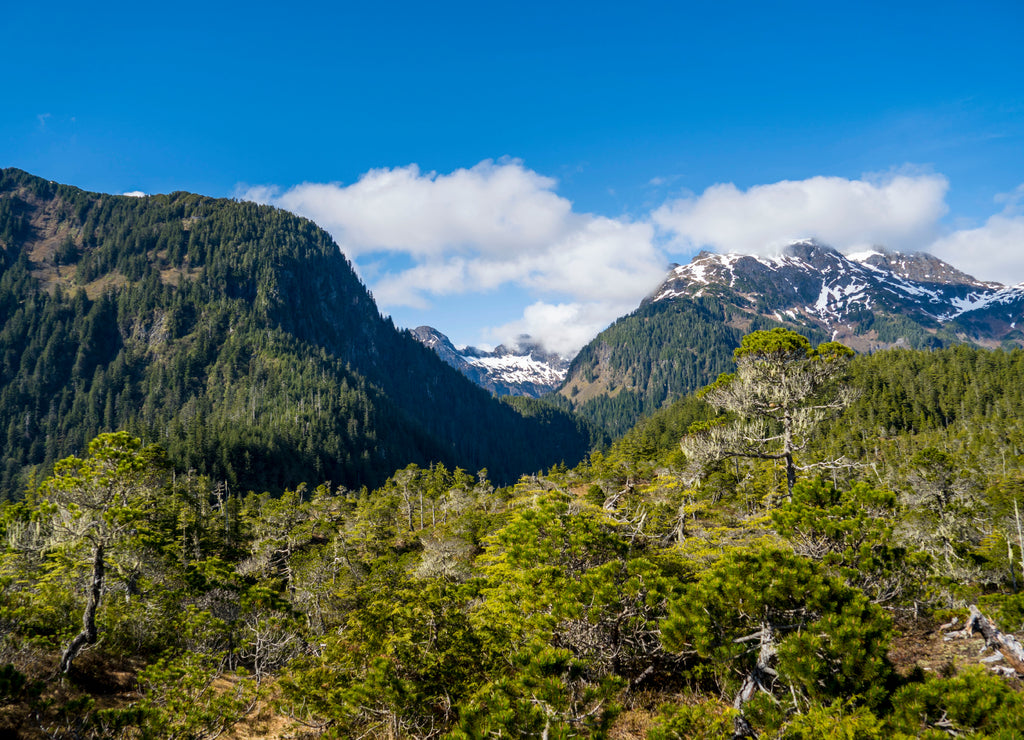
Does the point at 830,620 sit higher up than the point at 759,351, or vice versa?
the point at 759,351

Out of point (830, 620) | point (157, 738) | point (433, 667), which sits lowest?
point (157, 738)

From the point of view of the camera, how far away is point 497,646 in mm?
14664

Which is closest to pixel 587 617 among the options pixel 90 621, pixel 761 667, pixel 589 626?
pixel 589 626

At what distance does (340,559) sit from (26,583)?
21.0 meters

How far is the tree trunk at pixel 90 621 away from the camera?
18469 mm

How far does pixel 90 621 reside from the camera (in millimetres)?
19250

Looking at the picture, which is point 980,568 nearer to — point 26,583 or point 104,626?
point 104,626

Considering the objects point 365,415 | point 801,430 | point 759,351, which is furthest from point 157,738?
point 365,415

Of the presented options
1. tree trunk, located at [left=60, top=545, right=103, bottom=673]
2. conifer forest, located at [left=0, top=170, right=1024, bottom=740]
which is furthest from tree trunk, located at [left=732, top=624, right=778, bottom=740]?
tree trunk, located at [left=60, top=545, right=103, bottom=673]

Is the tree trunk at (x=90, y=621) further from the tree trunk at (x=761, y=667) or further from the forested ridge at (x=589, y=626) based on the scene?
the tree trunk at (x=761, y=667)

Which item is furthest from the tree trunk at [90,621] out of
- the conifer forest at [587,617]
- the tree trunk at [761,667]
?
the tree trunk at [761,667]

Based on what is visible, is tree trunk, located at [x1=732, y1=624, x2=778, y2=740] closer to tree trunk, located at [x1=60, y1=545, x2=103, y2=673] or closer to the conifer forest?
the conifer forest

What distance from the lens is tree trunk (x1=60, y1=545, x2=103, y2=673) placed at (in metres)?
18.5

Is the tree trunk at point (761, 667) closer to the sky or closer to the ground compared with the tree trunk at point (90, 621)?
closer to the sky
